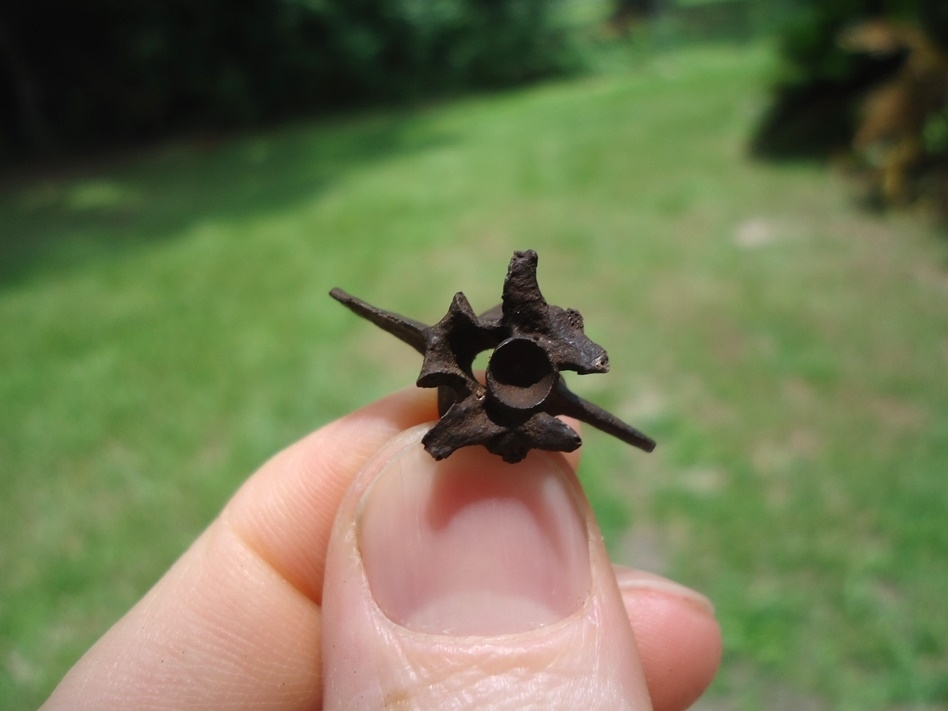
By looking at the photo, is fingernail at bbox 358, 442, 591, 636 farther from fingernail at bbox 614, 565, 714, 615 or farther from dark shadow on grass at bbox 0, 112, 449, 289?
dark shadow on grass at bbox 0, 112, 449, 289

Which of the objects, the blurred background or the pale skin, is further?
the blurred background

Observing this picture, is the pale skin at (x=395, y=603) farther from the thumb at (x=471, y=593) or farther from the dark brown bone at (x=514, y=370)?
the dark brown bone at (x=514, y=370)

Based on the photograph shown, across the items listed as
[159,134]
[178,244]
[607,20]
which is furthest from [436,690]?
[607,20]

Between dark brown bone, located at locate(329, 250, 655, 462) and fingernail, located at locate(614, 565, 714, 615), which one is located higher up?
dark brown bone, located at locate(329, 250, 655, 462)

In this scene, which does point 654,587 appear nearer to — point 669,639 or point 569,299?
point 669,639

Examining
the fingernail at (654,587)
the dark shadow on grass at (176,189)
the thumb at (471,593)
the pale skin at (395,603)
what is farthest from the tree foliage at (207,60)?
the thumb at (471,593)

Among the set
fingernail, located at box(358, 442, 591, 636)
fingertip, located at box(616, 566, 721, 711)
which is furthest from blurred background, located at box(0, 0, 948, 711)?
fingernail, located at box(358, 442, 591, 636)
